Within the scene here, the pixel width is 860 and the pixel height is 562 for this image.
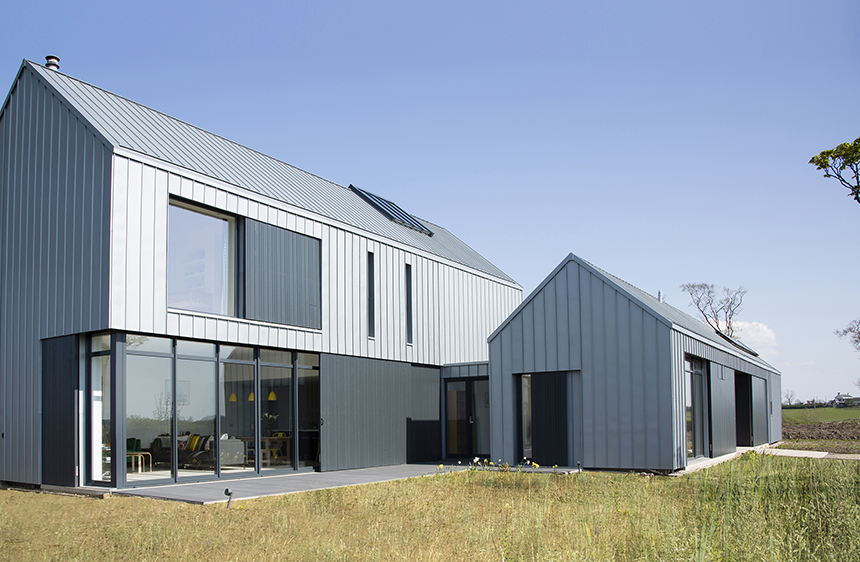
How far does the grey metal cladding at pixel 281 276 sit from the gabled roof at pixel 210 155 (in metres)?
0.85

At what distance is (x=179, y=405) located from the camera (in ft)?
42.4

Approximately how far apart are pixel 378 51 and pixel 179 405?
7.11m

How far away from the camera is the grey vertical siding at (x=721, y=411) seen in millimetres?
17531

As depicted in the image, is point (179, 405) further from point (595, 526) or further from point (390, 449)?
point (595, 526)

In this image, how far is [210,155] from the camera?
1520 centimetres

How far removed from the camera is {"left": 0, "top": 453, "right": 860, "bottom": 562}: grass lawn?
6480 millimetres

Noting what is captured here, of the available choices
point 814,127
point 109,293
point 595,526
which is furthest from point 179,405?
point 814,127

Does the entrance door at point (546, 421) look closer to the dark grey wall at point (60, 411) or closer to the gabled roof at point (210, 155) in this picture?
the gabled roof at point (210, 155)

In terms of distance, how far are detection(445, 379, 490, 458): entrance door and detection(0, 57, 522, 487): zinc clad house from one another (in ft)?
7.30

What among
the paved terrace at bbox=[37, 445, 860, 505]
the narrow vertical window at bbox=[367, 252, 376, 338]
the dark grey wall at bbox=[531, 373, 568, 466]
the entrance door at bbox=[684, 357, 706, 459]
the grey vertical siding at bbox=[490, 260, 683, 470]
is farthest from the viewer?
the narrow vertical window at bbox=[367, 252, 376, 338]

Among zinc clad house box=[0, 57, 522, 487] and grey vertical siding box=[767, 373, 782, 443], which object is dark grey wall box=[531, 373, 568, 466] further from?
grey vertical siding box=[767, 373, 782, 443]

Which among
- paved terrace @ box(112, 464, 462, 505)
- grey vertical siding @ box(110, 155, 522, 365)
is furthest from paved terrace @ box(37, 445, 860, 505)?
grey vertical siding @ box(110, 155, 522, 365)

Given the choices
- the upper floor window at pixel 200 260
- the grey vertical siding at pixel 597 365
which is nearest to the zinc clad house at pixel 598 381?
the grey vertical siding at pixel 597 365

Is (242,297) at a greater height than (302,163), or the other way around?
(302,163)
